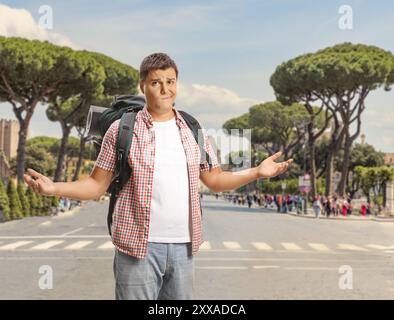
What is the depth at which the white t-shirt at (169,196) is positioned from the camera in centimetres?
298

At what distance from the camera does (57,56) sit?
42.7m

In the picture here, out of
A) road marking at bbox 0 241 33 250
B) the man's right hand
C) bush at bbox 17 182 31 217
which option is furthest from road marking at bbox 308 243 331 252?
bush at bbox 17 182 31 217

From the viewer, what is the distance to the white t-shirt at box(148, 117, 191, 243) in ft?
9.78

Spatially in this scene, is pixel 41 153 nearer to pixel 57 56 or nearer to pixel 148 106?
pixel 57 56

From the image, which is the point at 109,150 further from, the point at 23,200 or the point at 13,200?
the point at 23,200

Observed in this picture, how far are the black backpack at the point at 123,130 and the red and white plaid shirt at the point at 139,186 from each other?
0.09 ft

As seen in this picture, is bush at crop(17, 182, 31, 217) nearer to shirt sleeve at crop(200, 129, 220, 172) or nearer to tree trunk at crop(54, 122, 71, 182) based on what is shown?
tree trunk at crop(54, 122, 71, 182)

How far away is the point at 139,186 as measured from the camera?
2967 mm

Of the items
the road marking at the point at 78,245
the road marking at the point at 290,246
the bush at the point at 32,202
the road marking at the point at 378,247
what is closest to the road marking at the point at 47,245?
the road marking at the point at 78,245

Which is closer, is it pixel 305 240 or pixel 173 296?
pixel 173 296

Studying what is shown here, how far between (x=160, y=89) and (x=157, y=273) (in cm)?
79

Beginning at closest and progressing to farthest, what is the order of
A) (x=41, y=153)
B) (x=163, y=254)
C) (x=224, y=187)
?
1. (x=163, y=254)
2. (x=224, y=187)
3. (x=41, y=153)
